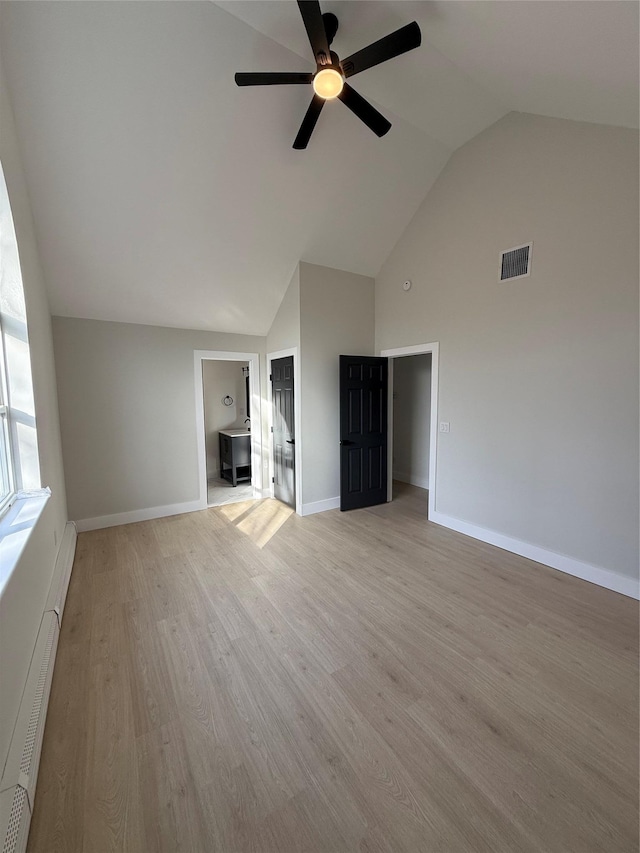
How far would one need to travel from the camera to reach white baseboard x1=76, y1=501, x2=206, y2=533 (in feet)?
12.5

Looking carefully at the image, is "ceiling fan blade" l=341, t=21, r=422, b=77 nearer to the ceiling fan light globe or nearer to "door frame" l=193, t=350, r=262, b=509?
the ceiling fan light globe

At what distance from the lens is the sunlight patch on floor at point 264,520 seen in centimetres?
358

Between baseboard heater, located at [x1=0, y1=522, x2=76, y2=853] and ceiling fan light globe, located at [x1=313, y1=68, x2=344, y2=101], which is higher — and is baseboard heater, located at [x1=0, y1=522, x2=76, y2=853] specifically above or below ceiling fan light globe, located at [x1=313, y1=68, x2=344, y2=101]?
below

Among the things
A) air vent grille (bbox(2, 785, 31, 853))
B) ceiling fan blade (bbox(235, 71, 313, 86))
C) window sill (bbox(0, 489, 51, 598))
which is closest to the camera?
air vent grille (bbox(2, 785, 31, 853))

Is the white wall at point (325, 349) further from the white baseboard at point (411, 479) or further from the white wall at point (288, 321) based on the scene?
the white baseboard at point (411, 479)

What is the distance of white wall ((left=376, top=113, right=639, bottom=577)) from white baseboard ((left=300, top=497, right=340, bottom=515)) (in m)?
1.36

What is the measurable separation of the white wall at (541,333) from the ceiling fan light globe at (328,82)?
78.8 inches

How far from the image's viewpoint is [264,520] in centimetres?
405

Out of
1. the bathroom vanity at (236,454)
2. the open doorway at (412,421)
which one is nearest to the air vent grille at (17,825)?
the bathroom vanity at (236,454)

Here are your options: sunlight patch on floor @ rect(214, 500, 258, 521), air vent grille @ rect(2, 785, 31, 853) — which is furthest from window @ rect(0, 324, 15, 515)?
sunlight patch on floor @ rect(214, 500, 258, 521)

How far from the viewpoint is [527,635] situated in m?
2.09

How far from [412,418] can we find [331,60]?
4.33 metres

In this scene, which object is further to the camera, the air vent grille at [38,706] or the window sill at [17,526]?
the window sill at [17,526]

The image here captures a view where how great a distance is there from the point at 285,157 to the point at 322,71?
117cm
